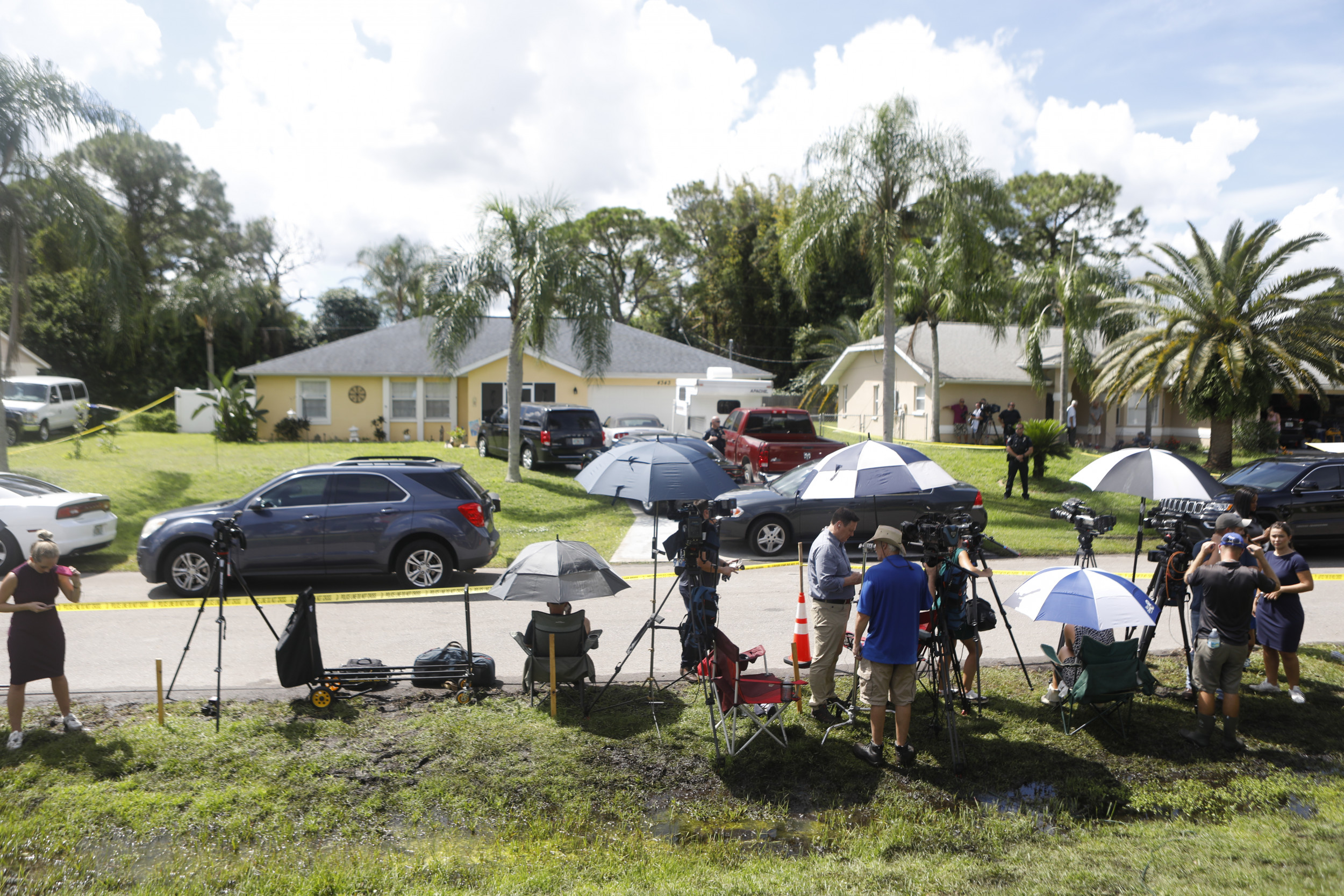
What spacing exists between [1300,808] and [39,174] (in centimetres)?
2105

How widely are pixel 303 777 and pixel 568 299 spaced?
1429 cm

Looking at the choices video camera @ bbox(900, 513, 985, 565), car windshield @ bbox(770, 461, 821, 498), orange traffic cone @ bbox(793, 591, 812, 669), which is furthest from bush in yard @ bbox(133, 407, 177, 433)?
video camera @ bbox(900, 513, 985, 565)

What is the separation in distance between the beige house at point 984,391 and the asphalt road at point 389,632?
62.8ft

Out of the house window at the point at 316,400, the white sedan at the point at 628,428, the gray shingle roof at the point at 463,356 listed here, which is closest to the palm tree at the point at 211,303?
the gray shingle roof at the point at 463,356

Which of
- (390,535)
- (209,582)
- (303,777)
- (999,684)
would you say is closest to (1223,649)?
(999,684)

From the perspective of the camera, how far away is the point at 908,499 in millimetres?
12945

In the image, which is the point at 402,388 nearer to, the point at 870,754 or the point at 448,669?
the point at 448,669

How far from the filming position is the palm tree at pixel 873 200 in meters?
18.5

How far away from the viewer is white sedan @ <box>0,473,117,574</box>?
11.0m

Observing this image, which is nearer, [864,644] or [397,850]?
[397,850]

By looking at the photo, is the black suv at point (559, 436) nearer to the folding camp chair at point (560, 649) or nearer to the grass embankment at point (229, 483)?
the grass embankment at point (229, 483)

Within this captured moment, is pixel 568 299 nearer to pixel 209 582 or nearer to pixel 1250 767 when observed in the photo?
pixel 209 582

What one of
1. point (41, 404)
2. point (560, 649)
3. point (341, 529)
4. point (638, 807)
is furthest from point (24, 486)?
point (41, 404)

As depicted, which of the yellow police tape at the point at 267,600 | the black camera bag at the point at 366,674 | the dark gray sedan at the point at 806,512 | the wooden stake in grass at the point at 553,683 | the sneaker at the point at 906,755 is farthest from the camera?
the dark gray sedan at the point at 806,512
